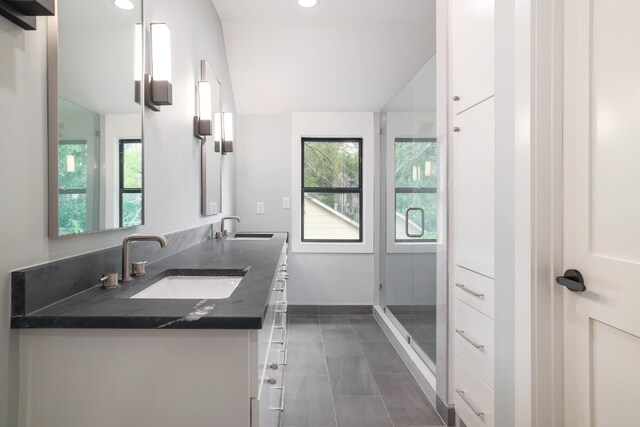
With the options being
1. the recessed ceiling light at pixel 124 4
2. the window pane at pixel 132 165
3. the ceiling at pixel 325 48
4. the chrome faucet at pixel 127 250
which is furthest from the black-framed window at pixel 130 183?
the ceiling at pixel 325 48

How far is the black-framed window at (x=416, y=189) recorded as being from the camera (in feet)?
7.27

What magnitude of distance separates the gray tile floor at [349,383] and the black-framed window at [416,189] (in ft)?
3.03

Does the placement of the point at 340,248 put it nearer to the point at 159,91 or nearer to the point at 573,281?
the point at 159,91

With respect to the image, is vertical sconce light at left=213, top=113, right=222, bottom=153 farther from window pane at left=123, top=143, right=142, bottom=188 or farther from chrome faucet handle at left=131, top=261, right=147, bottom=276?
chrome faucet handle at left=131, top=261, right=147, bottom=276

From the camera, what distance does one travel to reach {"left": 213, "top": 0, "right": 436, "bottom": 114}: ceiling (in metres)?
2.70

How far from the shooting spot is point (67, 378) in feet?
2.69

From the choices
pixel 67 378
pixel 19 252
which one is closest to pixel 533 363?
pixel 67 378

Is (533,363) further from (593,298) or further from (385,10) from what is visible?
(385,10)

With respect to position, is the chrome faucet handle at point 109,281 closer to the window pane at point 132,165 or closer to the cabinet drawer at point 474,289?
the window pane at point 132,165

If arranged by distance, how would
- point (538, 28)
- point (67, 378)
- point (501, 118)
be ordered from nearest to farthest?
1. point (67, 378)
2. point (538, 28)
3. point (501, 118)

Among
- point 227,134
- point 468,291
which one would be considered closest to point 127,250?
point 468,291

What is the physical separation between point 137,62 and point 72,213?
0.73 m

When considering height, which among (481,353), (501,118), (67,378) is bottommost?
(481,353)

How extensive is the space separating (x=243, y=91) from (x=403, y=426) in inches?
117
